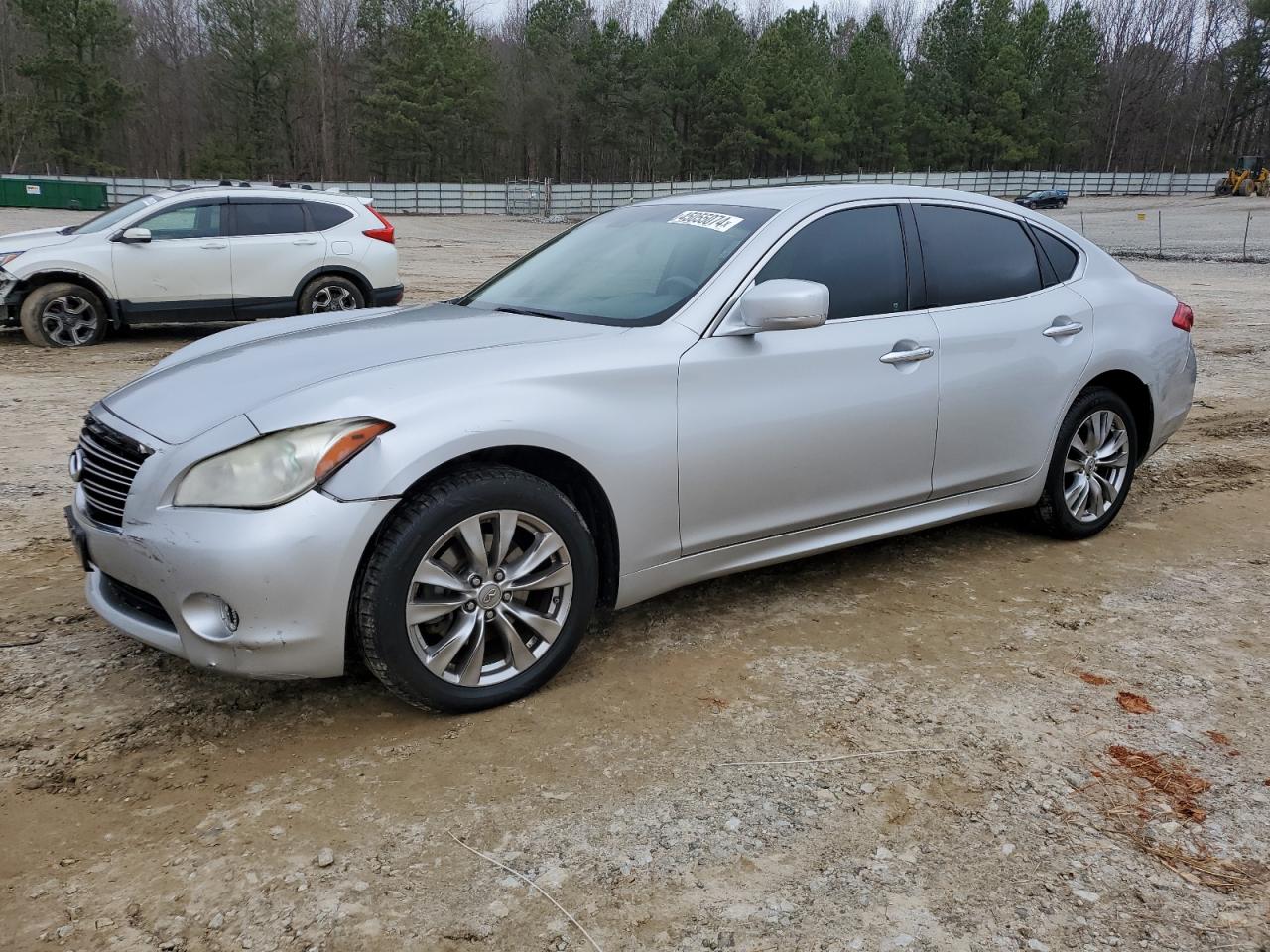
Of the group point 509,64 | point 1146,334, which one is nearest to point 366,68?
point 509,64

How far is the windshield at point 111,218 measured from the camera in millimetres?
10430

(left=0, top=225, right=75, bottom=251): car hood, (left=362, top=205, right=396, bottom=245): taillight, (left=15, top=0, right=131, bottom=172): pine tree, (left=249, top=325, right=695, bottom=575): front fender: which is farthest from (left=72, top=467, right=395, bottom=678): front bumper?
(left=15, top=0, right=131, bottom=172): pine tree

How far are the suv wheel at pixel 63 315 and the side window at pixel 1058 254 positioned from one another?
9.08m

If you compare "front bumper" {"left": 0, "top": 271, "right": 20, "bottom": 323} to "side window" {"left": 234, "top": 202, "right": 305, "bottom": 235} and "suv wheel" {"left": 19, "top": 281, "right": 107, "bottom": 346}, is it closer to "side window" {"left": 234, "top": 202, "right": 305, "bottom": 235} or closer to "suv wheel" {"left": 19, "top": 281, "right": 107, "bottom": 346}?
"suv wheel" {"left": 19, "top": 281, "right": 107, "bottom": 346}

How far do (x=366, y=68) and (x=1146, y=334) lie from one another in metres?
69.1

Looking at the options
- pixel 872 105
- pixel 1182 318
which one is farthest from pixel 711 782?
pixel 872 105

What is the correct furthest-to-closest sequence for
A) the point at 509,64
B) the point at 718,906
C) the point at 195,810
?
the point at 509,64 < the point at 195,810 < the point at 718,906

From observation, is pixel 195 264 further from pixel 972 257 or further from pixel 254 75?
pixel 254 75

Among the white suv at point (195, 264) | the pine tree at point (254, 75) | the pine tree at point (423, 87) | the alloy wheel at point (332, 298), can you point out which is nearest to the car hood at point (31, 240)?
the white suv at point (195, 264)

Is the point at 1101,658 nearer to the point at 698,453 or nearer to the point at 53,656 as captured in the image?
the point at 698,453

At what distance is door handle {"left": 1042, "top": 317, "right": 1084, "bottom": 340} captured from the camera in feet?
15.1

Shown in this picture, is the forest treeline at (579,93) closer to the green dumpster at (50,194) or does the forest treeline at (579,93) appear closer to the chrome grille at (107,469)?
the green dumpster at (50,194)

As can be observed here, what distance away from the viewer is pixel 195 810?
2.74m

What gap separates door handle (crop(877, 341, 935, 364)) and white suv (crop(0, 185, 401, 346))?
845 cm
